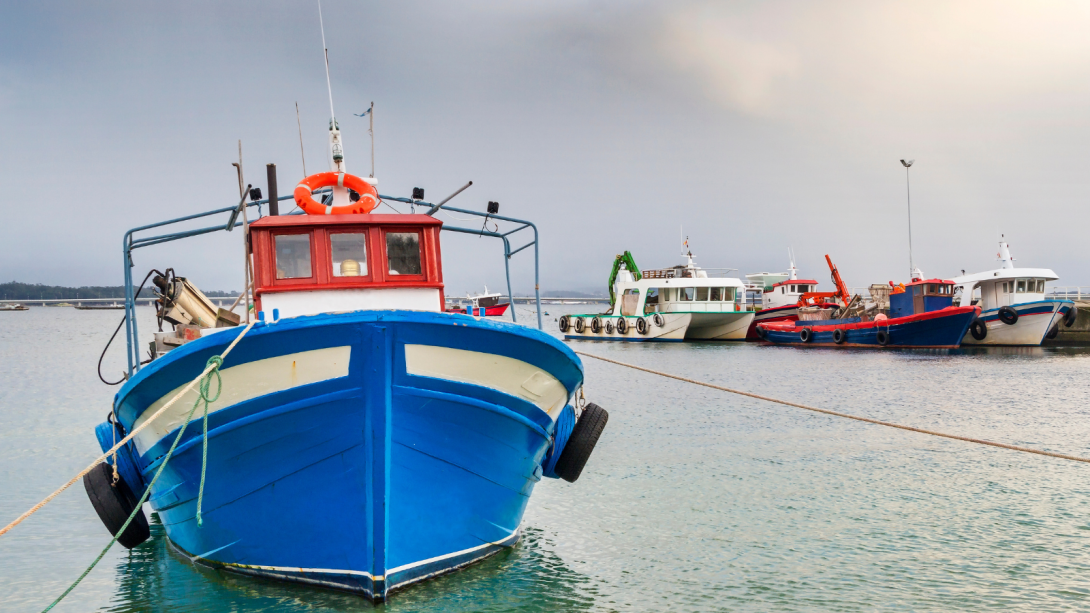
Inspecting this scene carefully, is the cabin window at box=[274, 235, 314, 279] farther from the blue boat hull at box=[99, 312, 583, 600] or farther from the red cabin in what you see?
the blue boat hull at box=[99, 312, 583, 600]

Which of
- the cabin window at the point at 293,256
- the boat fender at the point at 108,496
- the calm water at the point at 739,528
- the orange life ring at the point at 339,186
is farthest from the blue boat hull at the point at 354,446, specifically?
the orange life ring at the point at 339,186

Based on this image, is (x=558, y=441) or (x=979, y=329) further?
(x=979, y=329)

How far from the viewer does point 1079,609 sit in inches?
286

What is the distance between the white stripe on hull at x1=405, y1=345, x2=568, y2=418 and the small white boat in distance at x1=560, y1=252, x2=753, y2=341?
132 feet

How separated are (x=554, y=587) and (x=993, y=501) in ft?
23.6

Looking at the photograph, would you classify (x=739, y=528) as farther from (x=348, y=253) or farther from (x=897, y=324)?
(x=897, y=324)

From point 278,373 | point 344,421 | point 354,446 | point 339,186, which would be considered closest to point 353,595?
point 354,446

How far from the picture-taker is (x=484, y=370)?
704 centimetres

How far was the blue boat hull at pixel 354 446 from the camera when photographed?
6535 mm

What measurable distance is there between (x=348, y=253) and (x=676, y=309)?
41.4m

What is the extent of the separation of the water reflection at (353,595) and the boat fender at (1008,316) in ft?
129

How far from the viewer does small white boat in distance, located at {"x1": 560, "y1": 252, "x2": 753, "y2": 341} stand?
47562 mm

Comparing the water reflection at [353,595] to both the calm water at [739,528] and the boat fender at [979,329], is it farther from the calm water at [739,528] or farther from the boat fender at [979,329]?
the boat fender at [979,329]

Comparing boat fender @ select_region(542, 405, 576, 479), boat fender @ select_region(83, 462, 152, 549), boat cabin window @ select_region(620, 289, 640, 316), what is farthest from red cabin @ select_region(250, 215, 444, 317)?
boat cabin window @ select_region(620, 289, 640, 316)
